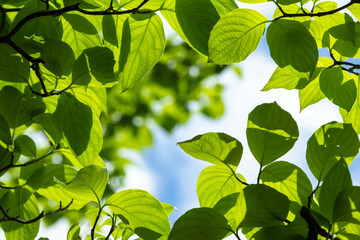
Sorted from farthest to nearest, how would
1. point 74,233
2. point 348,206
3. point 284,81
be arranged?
point 284,81 → point 74,233 → point 348,206

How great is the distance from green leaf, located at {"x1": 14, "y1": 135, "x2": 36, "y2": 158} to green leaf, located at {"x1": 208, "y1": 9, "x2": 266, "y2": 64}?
1.43ft

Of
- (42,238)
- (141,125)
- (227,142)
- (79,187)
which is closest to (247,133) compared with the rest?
(227,142)

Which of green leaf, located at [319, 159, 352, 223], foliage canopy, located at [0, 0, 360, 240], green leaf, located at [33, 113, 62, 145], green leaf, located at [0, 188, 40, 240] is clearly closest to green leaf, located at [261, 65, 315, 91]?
foliage canopy, located at [0, 0, 360, 240]

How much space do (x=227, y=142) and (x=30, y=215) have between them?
468 millimetres

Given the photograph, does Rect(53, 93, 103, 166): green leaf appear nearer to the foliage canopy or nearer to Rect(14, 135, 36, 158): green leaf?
the foliage canopy

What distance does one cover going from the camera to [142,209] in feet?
2.31

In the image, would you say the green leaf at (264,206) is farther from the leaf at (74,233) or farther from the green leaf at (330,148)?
the leaf at (74,233)

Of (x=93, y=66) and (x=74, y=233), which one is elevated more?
(x=93, y=66)

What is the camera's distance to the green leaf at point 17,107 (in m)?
0.74

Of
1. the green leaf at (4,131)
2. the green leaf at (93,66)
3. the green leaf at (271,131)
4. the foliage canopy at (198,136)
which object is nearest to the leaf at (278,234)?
the foliage canopy at (198,136)

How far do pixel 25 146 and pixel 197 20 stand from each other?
447mm

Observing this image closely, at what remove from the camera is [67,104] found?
73cm

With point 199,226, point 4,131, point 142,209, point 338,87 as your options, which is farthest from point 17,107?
point 338,87

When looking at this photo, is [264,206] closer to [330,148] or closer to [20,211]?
[330,148]
